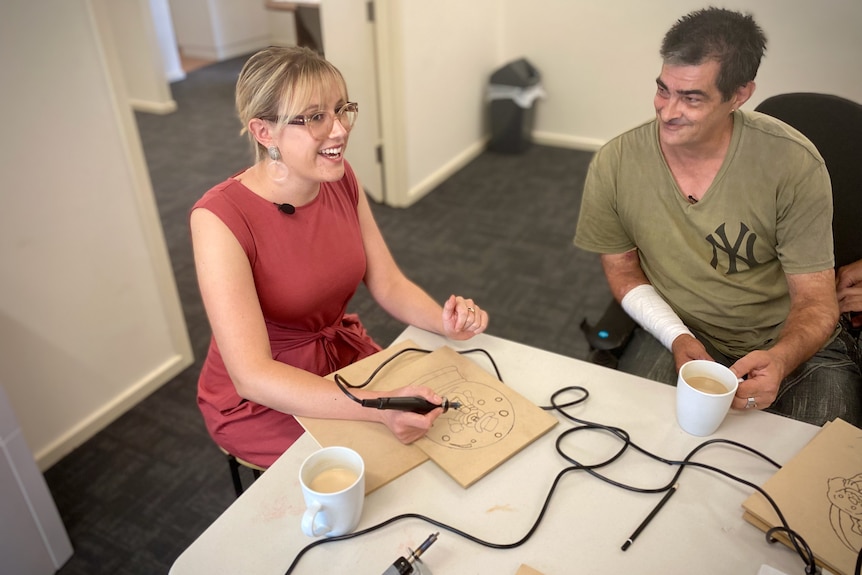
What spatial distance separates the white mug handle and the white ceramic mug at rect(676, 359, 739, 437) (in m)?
0.58

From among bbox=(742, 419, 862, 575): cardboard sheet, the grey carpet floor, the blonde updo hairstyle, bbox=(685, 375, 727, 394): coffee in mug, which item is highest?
the blonde updo hairstyle

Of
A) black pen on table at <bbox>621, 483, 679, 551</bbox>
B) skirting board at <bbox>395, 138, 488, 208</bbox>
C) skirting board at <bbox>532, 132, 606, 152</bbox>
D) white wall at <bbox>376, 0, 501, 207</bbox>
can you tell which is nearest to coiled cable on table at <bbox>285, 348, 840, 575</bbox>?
black pen on table at <bbox>621, 483, 679, 551</bbox>

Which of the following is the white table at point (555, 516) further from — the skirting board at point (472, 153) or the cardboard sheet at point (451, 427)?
the skirting board at point (472, 153)

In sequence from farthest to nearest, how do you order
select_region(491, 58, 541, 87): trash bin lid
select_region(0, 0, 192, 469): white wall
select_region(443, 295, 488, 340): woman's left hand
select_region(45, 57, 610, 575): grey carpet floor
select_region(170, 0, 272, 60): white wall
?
select_region(170, 0, 272, 60): white wall, select_region(491, 58, 541, 87): trash bin lid, select_region(45, 57, 610, 575): grey carpet floor, select_region(0, 0, 192, 469): white wall, select_region(443, 295, 488, 340): woman's left hand

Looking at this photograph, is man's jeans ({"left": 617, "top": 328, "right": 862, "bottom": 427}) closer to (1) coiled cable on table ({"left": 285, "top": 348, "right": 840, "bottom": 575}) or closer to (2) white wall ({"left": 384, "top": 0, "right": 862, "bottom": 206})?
(1) coiled cable on table ({"left": 285, "top": 348, "right": 840, "bottom": 575})

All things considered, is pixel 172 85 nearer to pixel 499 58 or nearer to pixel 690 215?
pixel 499 58

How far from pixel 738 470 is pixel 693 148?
26.6 inches

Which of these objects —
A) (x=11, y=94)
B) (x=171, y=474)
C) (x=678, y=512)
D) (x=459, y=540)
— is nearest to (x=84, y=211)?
(x=11, y=94)

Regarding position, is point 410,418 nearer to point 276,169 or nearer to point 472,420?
point 472,420

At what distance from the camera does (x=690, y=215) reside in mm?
1366

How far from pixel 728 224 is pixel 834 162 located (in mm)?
314

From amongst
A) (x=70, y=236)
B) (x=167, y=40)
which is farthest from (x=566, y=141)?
(x=167, y=40)

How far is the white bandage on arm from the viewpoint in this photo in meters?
1.33

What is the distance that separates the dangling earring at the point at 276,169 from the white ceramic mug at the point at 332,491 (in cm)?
55
